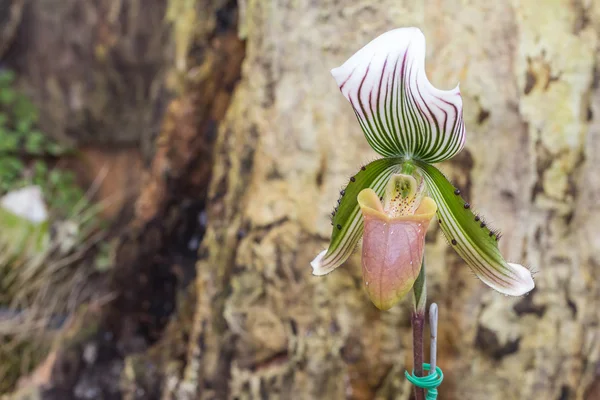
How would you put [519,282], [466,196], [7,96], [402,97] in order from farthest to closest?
[7,96]
[466,196]
[519,282]
[402,97]

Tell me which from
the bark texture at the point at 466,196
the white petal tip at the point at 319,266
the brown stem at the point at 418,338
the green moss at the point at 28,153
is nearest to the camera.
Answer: the brown stem at the point at 418,338

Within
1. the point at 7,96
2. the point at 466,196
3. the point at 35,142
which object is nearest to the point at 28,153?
the point at 35,142

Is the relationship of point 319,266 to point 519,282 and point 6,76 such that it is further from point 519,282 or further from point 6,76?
point 6,76

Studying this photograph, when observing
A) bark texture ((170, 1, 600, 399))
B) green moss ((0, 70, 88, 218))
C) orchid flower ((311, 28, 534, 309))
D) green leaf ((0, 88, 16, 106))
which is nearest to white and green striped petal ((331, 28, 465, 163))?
orchid flower ((311, 28, 534, 309))

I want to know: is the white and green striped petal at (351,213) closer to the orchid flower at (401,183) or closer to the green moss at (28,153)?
the orchid flower at (401,183)

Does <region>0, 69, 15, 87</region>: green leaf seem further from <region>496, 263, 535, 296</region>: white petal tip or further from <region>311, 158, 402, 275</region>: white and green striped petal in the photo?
<region>496, 263, 535, 296</region>: white petal tip

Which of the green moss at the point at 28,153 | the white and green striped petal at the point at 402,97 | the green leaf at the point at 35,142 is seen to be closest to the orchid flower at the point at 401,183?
the white and green striped petal at the point at 402,97

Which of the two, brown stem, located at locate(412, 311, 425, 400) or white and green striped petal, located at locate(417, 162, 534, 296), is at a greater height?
white and green striped petal, located at locate(417, 162, 534, 296)
